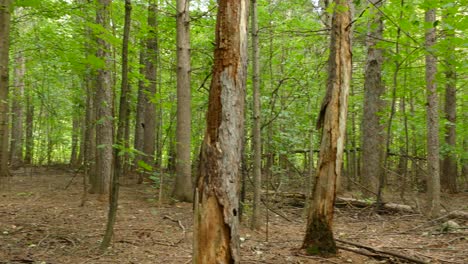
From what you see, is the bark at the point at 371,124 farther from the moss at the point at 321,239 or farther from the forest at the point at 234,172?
the moss at the point at 321,239

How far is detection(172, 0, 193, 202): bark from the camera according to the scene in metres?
9.16

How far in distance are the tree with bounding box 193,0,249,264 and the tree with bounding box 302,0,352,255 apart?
6.28 ft

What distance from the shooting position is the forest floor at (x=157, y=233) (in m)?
5.19

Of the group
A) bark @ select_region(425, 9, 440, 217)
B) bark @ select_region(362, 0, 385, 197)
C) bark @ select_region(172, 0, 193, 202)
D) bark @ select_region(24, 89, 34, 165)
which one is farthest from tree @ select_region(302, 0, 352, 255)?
bark @ select_region(24, 89, 34, 165)

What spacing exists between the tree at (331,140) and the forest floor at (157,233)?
0.32m

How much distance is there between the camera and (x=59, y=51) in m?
8.47

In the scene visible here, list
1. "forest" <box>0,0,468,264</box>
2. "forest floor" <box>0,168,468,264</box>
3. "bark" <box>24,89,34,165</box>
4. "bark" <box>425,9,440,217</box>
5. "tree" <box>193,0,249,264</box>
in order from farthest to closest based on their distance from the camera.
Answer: "bark" <box>24,89,34,165</box>
"bark" <box>425,9,440,217</box>
"forest floor" <box>0,168,468,264</box>
"forest" <box>0,0,468,264</box>
"tree" <box>193,0,249,264</box>

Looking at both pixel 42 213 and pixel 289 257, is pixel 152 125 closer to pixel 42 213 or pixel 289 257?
pixel 42 213

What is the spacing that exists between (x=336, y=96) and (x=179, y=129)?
5141 mm

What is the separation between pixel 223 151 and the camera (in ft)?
11.2

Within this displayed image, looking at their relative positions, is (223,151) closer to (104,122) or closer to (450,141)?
(104,122)

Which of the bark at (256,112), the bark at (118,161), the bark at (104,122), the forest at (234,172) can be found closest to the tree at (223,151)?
the forest at (234,172)

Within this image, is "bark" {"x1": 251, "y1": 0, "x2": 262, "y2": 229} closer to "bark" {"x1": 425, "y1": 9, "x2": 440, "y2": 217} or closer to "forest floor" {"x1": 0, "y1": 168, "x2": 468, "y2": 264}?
"forest floor" {"x1": 0, "y1": 168, "x2": 468, "y2": 264}

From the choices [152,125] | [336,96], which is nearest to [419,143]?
[152,125]
